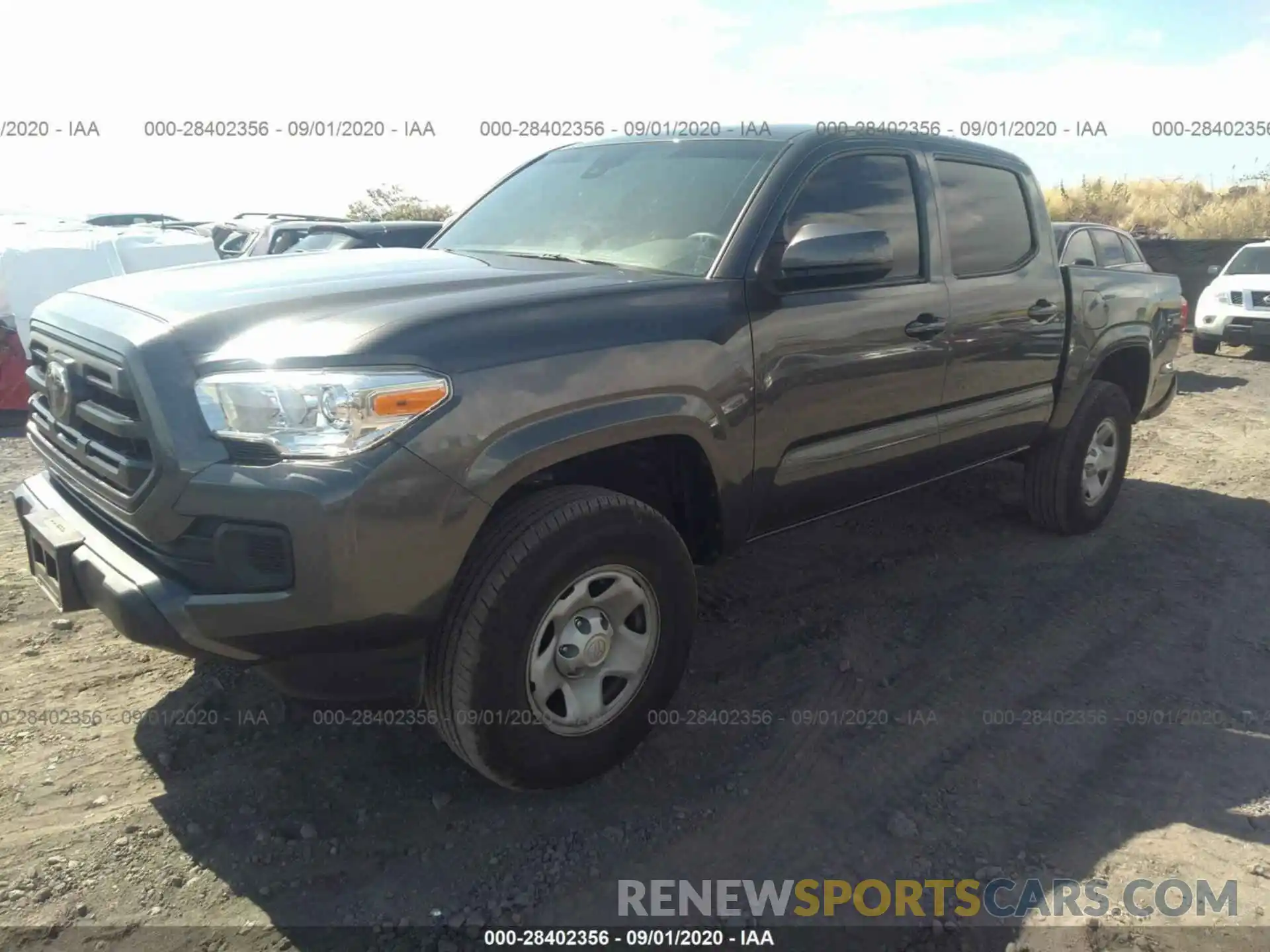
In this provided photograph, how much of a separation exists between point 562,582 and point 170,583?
993 mm

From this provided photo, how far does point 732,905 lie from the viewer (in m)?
2.54

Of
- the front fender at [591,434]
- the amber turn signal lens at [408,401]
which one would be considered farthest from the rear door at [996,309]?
the amber turn signal lens at [408,401]

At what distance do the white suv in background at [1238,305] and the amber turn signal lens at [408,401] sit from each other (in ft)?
46.7

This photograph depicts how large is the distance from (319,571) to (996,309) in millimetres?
3209

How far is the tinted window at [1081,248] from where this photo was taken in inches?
313

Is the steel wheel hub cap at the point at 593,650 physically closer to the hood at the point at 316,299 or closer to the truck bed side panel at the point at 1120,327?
the hood at the point at 316,299

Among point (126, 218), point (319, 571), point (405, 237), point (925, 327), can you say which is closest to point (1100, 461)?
point (925, 327)

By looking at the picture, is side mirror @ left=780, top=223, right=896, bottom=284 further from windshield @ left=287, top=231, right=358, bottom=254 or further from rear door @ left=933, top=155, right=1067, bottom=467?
windshield @ left=287, top=231, right=358, bottom=254

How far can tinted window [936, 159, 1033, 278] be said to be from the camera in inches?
163

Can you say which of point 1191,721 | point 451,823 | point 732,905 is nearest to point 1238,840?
point 1191,721

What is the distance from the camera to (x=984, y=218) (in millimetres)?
4371

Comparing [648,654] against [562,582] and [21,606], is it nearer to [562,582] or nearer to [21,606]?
[562,582]

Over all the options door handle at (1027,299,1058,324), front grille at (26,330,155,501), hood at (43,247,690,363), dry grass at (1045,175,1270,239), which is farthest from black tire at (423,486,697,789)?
dry grass at (1045,175,1270,239)

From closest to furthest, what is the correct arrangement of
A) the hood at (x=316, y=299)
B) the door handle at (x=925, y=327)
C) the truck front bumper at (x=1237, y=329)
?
the hood at (x=316, y=299), the door handle at (x=925, y=327), the truck front bumper at (x=1237, y=329)
